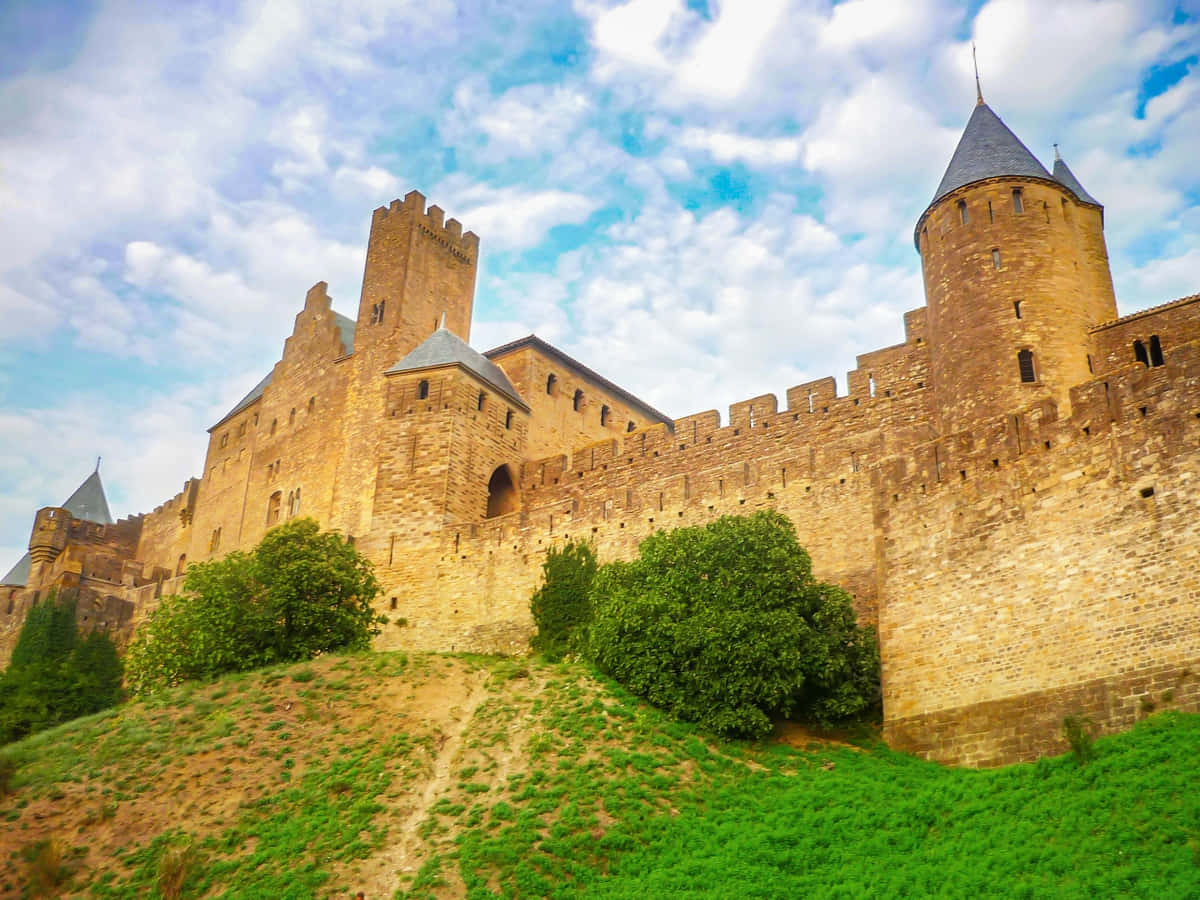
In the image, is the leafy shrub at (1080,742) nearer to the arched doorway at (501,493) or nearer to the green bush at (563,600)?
the green bush at (563,600)

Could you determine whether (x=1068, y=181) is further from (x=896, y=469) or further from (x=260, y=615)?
(x=260, y=615)

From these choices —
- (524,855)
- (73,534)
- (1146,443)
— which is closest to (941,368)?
(1146,443)

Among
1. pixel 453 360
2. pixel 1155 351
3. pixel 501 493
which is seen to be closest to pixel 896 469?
pixel 1155 351

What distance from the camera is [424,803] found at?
2248cm

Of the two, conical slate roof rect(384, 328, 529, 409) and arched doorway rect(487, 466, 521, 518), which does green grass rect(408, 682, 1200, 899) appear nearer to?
arched doorway rect(487, 466, 521, 518)

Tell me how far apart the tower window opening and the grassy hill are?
995 centimetres

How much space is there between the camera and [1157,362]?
2572 cm

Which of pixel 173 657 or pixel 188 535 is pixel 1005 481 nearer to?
pixel 173 657

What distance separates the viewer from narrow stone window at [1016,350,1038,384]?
26.7 meters

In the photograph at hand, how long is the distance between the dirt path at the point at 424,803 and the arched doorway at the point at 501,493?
10.7 m

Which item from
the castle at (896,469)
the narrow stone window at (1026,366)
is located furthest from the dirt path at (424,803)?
the narrow stone window at (1026,366)

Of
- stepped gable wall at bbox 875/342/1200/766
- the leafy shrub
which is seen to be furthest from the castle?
the leafy shrub

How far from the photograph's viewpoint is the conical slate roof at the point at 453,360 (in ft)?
128

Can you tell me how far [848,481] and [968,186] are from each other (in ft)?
24.8
